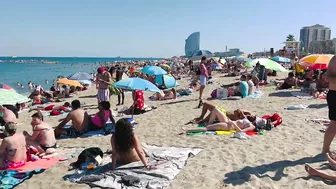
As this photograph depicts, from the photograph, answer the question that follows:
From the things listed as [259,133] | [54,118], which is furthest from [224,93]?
[54,118]

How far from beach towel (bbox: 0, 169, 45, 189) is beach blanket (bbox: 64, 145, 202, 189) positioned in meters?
0.54

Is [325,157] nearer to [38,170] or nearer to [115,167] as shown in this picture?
[115,167]

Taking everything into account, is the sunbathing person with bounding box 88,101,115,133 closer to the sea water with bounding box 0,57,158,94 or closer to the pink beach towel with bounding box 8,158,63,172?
the pink beach towel with bounding box 8,158,63,172

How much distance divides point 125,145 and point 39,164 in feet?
4.97

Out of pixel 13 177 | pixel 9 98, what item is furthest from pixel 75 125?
pixel 13 177

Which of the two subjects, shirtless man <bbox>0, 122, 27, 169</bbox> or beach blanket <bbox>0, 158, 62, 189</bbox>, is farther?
shirtless man <bbox>0, 122, 27, 169</bbox>

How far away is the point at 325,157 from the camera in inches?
169

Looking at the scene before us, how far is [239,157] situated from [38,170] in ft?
9.76

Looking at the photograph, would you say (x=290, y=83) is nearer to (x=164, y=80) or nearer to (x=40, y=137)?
(x=164, y=80)

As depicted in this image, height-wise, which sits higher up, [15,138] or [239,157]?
[15,138]

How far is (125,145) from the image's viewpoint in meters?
4.19

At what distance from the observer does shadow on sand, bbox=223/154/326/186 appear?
3814 mm

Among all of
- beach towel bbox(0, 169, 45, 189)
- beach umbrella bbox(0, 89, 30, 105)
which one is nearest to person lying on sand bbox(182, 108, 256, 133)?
beach towel bbox(0, 169, 45, 189)

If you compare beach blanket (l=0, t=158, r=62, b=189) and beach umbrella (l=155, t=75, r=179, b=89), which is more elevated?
beach umbrella (l=155, t=75, r=179, b=89)
